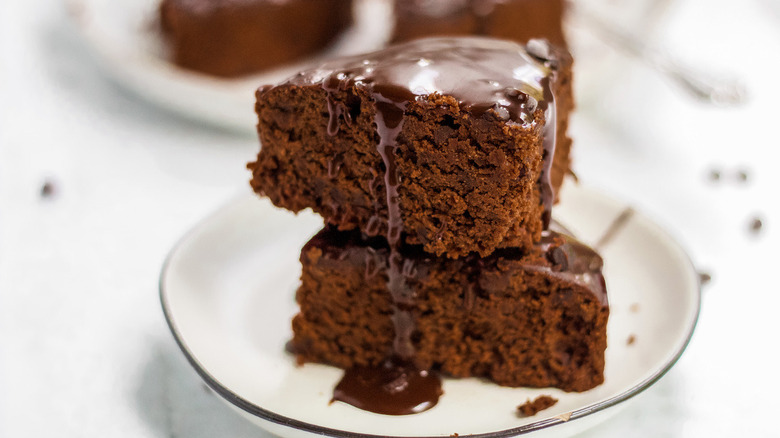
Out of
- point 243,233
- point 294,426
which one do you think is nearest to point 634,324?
point 294,426

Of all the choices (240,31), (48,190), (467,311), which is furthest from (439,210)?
(240,31)

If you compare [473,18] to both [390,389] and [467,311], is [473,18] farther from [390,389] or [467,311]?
[390,389]

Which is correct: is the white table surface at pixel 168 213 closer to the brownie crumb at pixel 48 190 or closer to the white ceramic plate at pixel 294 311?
the brownie crumb at pixel 48 190

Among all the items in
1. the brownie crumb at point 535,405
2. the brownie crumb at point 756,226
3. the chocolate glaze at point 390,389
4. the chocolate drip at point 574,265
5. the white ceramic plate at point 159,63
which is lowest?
the brownie crumb at point 756,226

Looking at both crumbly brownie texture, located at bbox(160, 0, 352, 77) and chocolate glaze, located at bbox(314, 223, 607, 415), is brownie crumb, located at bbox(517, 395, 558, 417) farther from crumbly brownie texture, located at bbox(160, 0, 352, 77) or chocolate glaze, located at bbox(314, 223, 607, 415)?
crumbly brownie texture, located at bbox(160, 0, 352, 77)

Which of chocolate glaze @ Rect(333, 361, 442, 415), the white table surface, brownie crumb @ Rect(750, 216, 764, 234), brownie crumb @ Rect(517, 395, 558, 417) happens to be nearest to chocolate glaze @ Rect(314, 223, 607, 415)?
chocolate glaze @ Rect(333, 361, 442, 415)

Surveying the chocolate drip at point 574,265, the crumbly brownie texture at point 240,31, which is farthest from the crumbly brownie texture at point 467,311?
the crumbly brownie texture at point 240,31

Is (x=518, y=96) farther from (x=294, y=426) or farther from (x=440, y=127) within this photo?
(x=294, y=426)

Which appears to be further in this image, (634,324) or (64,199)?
(64,199)
